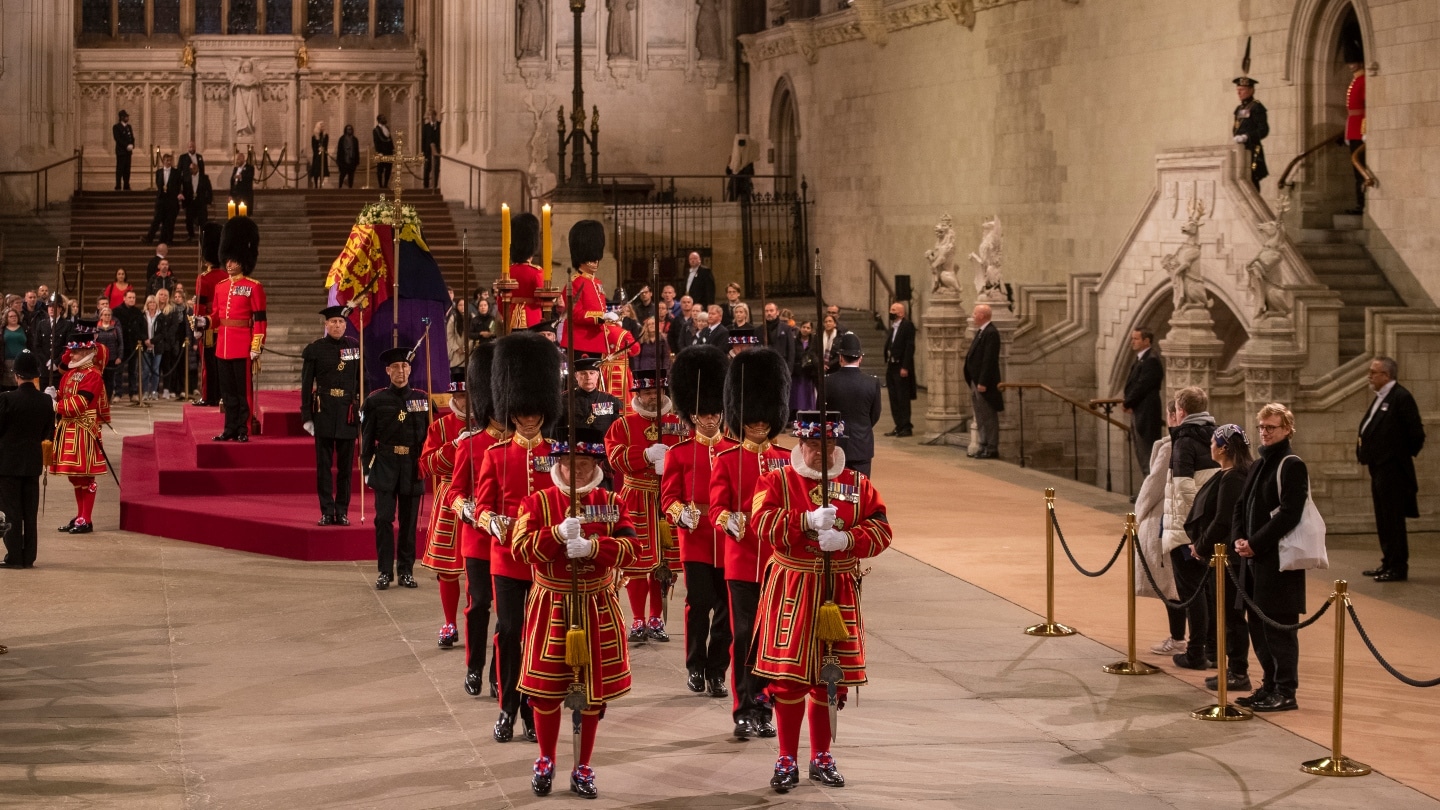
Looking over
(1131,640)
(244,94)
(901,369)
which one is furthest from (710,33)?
(1131,640)

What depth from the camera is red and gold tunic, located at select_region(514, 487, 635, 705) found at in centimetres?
794

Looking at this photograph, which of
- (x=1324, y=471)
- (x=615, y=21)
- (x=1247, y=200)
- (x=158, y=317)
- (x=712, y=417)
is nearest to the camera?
(x=712, y=417)

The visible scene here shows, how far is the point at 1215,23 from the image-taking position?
21484mm

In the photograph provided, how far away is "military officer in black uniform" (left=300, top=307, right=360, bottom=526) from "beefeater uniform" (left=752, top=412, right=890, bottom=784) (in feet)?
20.8

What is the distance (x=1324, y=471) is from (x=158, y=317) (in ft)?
49.6

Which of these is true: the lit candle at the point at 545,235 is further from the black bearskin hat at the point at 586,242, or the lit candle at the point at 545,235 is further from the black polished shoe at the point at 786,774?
the black polished shoe at the point at 786,774

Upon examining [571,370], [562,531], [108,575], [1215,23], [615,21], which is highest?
[615,21]

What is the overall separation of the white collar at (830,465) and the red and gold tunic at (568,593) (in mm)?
763

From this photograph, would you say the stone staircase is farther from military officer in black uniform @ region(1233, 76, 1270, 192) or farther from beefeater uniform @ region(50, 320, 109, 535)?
beefeater uniform @ region(50, 320, 109, 535)

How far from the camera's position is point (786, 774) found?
8023 mm

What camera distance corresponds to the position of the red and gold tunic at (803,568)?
8047mm

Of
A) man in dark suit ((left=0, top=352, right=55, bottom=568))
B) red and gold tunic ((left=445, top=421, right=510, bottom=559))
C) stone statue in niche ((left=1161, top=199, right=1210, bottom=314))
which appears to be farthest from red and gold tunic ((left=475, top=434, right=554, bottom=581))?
stone statue in niche ((left=1161, top=199, right=1210, bottom=314))

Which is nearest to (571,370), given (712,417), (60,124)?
(712,417)

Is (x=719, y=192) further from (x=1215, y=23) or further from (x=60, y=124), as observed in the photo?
(x=1215, y=23)
